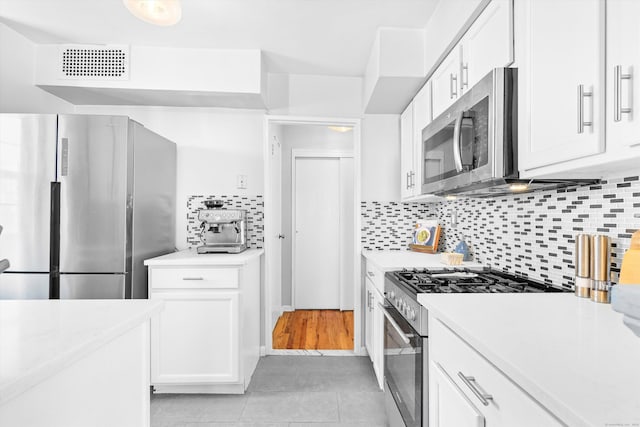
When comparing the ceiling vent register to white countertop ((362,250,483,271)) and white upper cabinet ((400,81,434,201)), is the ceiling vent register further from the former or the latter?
white countertop ((362,250,483,271))

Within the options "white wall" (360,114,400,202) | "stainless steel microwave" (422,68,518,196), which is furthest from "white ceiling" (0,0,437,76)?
"stainless steel microwave" (422,68,518,196)

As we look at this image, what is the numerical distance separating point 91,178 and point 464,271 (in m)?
2.28

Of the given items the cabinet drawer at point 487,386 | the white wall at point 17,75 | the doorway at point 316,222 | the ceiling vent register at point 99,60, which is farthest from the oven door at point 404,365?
the white wall at point 17,75

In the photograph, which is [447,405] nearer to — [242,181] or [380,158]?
[380,158]

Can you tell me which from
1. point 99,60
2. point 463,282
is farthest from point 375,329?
point 99,60

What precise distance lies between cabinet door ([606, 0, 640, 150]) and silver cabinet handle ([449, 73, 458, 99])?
0.89 m

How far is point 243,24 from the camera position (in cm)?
214

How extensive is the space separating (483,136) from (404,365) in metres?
1.03

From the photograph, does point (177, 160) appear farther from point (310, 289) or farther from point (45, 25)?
point (310, 289)

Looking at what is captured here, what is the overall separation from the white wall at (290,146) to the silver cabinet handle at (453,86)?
2293 mm

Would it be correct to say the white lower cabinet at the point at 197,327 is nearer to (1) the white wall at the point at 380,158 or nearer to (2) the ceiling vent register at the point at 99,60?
(1) the white wall at the point at 380,158

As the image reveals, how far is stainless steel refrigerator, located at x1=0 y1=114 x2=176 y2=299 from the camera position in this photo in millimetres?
1997

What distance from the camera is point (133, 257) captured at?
2.13 metres

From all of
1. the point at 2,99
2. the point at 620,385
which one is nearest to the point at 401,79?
the point at 620,385
